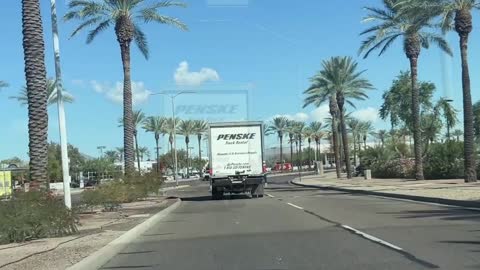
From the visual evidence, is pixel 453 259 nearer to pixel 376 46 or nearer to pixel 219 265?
pixel 219 265

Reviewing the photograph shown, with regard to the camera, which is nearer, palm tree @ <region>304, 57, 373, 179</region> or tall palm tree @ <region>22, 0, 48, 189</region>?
tall palm tree @ <region>22, 0, 48, 189</region>

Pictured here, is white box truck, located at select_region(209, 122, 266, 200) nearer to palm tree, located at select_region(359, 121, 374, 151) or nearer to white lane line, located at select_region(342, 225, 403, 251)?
white lane line, located at select_region(342, 225, 403, 251)

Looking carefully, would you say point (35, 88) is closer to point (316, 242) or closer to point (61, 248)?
point (61, 248)

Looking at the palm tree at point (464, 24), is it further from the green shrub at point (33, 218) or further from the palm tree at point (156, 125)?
the palm tree at point (156, 125)

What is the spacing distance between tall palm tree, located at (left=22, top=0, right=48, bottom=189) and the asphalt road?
173 inches

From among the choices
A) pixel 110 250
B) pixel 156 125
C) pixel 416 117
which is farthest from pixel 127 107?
pixel 156 125

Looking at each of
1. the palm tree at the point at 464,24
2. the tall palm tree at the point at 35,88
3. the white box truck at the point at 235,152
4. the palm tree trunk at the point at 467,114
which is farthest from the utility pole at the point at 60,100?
the palm tree trunk at the point at 467,114

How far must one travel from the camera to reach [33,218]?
14.8 m

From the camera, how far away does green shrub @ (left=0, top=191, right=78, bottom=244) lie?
47.2 ft

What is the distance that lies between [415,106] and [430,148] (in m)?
8.46

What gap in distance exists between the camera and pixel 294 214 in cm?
2119

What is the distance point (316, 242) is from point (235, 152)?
64.2 ft

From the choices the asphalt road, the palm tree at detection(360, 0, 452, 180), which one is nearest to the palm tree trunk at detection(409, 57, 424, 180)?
the palm tree at detection(360, 0, 452, 180)

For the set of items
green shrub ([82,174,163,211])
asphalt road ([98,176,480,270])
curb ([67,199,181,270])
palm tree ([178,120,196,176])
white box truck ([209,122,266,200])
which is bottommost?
asphalt road ([98,176,480,270])
